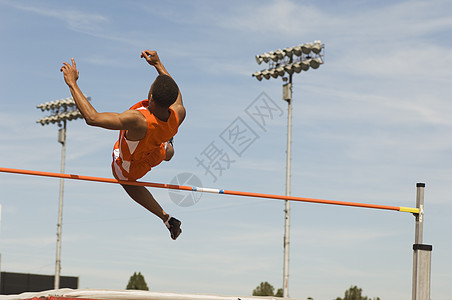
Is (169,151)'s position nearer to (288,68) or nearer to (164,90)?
(164,90)

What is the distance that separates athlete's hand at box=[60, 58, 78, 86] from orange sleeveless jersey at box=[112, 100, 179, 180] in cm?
56

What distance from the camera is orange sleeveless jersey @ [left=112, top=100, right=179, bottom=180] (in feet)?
17.8

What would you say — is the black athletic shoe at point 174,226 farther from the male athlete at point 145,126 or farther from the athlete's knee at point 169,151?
the athlete's knee at point 169,151

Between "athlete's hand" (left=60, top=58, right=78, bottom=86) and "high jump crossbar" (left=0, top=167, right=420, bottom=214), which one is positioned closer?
"athlete's hand" (left=60, top=58, right=78, bottom=86)

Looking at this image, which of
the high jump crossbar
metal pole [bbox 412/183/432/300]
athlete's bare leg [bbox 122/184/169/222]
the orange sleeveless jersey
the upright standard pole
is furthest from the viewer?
the upright standard pole

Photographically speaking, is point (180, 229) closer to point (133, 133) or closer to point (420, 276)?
point (133, 133)

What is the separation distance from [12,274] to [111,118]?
26.8 m

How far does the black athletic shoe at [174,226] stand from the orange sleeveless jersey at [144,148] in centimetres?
48

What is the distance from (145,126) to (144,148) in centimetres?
31

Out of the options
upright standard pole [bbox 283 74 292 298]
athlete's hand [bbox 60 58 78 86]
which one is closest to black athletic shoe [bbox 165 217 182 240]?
athlete's hand [bbox 60 58 78 86]

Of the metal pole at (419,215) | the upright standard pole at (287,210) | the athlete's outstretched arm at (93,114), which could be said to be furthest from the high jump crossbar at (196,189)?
the upright standard pole at (287,210)

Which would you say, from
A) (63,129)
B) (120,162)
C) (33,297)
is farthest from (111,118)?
(63,129)

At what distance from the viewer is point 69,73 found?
515cm

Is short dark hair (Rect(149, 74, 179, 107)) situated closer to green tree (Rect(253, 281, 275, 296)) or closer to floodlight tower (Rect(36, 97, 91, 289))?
floodlight tower (Rect(36, 97, 91, 289))
